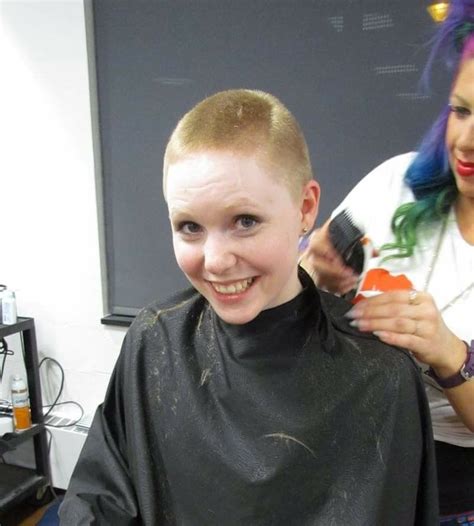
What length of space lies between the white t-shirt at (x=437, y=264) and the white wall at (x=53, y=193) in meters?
1.56

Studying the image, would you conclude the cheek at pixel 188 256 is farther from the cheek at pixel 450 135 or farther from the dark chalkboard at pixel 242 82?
the dark chalkboard at pixel 242 82

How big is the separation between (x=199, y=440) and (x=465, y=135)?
2.50ft

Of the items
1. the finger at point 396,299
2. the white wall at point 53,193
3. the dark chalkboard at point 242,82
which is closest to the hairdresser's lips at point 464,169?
the finger at point 396,299

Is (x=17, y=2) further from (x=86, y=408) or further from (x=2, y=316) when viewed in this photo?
(x=86, y=408)

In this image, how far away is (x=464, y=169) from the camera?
100 cm

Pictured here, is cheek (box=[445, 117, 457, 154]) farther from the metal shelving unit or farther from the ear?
the metal shelving unit

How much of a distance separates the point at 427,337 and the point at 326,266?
0.32 metres

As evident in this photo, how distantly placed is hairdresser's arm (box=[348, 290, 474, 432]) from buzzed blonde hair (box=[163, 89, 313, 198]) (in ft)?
0.89

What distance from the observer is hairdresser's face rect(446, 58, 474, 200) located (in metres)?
0.98

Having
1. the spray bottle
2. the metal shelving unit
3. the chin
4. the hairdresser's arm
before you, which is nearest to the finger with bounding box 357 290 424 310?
the hairdresser's arm

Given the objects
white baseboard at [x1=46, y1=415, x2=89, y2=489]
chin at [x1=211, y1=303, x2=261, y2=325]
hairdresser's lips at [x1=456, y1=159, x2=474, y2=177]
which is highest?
hairdresser's lips at [x1=456, y1=159, x2=474, y2=177]

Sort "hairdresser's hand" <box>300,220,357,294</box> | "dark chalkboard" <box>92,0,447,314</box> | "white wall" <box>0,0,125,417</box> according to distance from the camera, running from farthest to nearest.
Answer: "white wall" <box>0,0,125,417</box> < "dark chalkboard" <box>92,0,447,314</box> < "hairdresser's hand" <box>300,220,357,294</box>

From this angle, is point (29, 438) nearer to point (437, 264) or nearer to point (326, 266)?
point (326, 266)

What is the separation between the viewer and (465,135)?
0.99 metres
